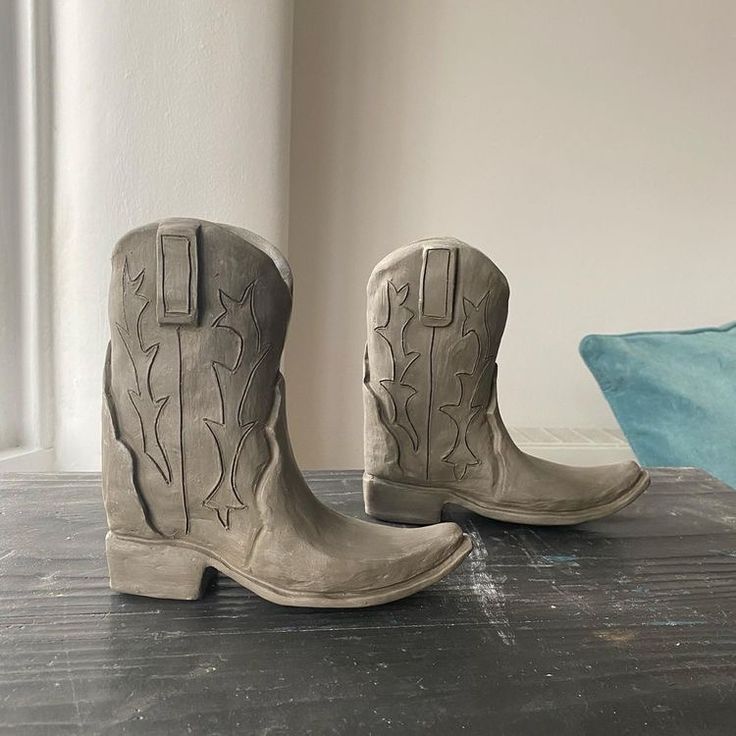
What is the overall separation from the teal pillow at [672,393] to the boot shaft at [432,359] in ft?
2.29

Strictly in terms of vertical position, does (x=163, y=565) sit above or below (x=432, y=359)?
below

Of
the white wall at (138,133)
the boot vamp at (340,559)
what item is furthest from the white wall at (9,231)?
the boot vamp at (340,559)

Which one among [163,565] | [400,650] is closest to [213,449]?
[163,565]

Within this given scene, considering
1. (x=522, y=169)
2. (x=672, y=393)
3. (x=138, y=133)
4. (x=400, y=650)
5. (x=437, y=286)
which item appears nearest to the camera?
(x=400, y=650)

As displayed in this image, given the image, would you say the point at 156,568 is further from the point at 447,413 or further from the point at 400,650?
the point at 447,413

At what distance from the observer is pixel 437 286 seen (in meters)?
0.74

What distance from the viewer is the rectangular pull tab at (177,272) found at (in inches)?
20.9

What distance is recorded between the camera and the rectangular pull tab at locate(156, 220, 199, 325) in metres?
0.53

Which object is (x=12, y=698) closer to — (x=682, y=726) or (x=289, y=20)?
(x=682, y=726)

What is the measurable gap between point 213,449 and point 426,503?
0.98 ft

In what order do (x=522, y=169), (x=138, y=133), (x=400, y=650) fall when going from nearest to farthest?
(x=400, y=650) < (x=138, y=133) < (x=522, y=169)

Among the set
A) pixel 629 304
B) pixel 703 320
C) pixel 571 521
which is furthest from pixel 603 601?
pixel 703 320

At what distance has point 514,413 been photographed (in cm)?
161

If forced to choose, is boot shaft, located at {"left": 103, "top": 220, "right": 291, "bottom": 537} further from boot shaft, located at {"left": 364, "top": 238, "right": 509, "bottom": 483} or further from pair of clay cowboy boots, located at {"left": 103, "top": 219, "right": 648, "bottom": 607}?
boot shaft, located at {"left": 364, "top": 238, "right": 509, "bottom": 483}
